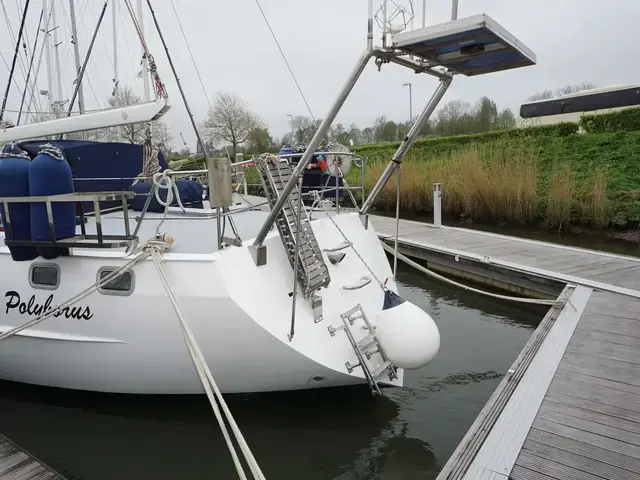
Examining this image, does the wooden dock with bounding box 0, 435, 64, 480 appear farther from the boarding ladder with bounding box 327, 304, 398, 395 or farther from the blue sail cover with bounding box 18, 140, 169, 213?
the blue sail cover with bounding box 18, 140, 169, 213

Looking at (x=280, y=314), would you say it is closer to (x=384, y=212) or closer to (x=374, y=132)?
(x=384, y=212)

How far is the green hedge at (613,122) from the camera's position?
64.1 feet

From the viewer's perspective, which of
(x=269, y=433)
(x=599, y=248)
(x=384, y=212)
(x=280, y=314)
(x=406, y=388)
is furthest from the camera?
(x=384, y=212)

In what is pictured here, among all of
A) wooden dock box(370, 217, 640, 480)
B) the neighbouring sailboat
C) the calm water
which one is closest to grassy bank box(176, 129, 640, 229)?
wooden dock box(370, 217, 640, 480)

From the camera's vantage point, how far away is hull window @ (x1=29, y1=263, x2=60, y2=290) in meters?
3.94

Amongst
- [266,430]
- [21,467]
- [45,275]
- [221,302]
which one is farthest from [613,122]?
[21,467]

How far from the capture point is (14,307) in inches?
161

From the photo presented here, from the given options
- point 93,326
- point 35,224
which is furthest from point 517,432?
point 35,224

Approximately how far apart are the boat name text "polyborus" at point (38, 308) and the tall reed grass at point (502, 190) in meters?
12.4

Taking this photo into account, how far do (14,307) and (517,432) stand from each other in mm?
4388

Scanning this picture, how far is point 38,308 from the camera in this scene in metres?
3.98

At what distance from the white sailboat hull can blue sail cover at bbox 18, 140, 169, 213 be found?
2.17m

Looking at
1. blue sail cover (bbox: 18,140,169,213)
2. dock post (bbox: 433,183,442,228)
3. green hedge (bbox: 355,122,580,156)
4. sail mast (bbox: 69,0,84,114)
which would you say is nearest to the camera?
blue sail cover (bbox: 18,140,169,213)

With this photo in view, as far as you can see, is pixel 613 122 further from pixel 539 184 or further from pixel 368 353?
pixel 368 353
